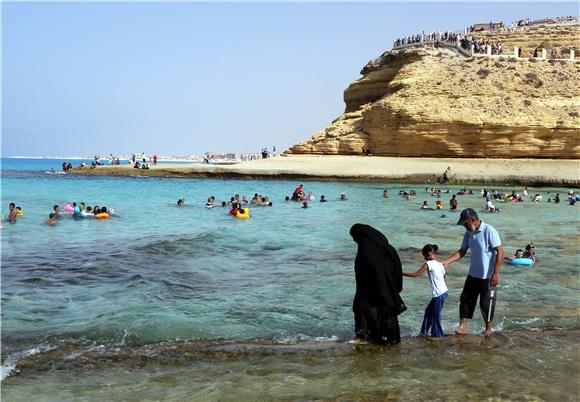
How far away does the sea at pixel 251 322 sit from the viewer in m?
5.84

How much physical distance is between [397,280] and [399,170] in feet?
130

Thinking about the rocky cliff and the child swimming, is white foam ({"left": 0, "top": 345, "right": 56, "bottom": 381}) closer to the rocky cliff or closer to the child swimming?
the child swimming

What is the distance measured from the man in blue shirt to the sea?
495 millimetres

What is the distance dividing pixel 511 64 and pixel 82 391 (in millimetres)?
55401

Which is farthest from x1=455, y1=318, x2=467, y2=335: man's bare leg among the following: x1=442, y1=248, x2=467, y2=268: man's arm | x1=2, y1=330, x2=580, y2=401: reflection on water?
x1=442, y1=248, x2=467, y2=268: man's arm

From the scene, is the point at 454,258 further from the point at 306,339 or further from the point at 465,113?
the point at 465,113

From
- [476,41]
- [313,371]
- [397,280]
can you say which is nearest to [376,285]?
[397,280]

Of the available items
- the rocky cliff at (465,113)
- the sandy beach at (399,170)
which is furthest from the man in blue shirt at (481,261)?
the rocky cliff at (465,113)

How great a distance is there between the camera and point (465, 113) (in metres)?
47.8

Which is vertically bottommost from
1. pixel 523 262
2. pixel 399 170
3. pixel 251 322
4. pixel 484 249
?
pixel 251 322

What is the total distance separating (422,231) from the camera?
62.5 ft

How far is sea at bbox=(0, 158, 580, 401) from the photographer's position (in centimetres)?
584

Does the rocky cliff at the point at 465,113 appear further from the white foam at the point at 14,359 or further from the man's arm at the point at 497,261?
the white foam at the point at 14,359

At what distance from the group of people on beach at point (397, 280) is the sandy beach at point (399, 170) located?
36.7m
